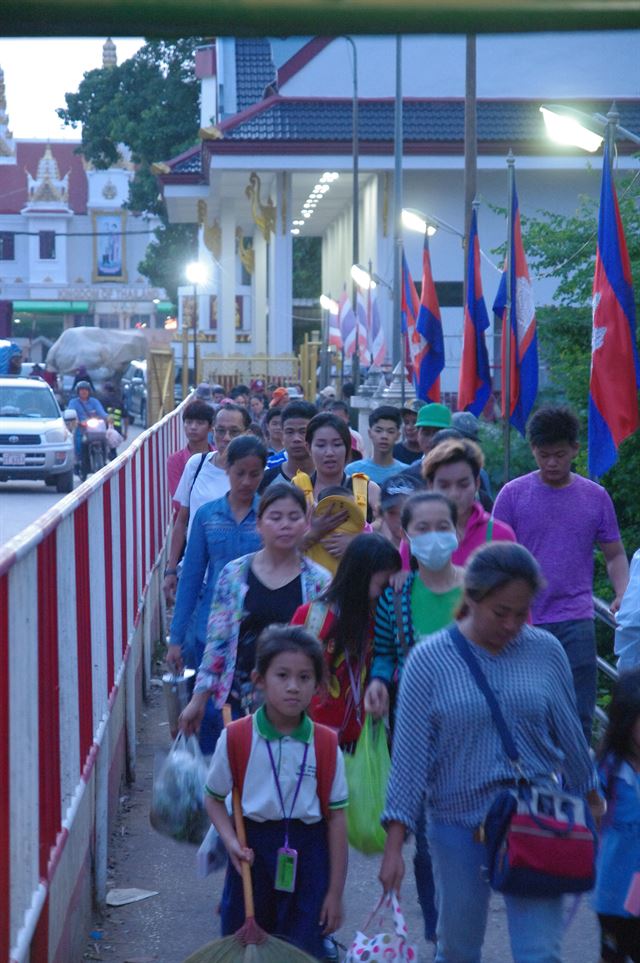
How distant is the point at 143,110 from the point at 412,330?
4044cm

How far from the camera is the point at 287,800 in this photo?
176 inches

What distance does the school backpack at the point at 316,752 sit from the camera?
14.8 feet

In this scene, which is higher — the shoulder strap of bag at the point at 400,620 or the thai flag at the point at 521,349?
the thai flag at the point at 521,349

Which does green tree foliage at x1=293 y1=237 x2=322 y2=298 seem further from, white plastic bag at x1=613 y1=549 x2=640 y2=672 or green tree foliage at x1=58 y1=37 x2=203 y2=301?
white plastic bag at x1=613 y1=549 x2=640 y2=672

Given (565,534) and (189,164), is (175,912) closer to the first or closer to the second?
(565,534)

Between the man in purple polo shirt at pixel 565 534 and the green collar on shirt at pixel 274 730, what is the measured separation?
2.44m

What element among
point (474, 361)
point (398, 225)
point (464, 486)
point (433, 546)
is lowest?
point (433, 546)

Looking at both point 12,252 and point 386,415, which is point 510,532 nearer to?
point 386,415

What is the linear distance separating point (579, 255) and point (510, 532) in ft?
47.7

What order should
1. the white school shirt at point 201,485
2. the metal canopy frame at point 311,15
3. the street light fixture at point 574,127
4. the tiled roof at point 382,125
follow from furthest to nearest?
1. the tiled roof at point 382,125
2. the street light fixture at point 574,127
3. the white school shirt at point 201,485
4. the metal canopy frame at point 311,15

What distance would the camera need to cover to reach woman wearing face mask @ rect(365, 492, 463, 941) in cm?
521

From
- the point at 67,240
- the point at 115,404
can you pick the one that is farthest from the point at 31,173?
the point at 115,404

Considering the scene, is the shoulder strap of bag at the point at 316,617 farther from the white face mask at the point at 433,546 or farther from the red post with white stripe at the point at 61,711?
the red post with white stripe at the point at 61,711

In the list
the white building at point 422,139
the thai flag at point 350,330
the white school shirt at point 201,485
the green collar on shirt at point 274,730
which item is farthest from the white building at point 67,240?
the green collar on shirt at point 274,730
